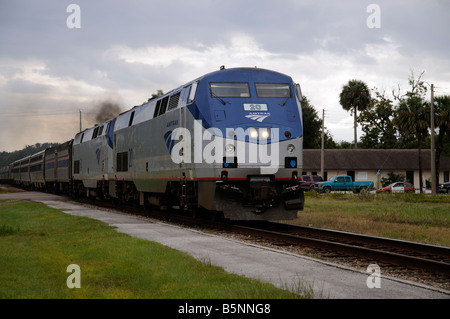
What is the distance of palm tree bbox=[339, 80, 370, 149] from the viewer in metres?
78.2

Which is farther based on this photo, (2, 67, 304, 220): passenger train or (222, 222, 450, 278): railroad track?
(2, 67, 304, 220): passenger train

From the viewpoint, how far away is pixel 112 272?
8508mm

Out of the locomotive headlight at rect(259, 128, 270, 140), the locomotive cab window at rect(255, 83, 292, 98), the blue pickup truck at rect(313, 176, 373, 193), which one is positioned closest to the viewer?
the locomotive headlight at rect(259, 128, 270, 140)

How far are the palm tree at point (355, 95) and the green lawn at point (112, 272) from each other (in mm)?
69079

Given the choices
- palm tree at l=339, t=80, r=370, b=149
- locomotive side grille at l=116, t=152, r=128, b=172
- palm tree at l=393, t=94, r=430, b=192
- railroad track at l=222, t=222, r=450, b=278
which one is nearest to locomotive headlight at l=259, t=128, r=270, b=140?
railroad track at l=222, t=222, r=450, b=278

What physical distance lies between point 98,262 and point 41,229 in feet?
22.8

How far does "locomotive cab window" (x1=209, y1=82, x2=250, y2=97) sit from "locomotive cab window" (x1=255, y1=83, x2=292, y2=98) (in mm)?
355

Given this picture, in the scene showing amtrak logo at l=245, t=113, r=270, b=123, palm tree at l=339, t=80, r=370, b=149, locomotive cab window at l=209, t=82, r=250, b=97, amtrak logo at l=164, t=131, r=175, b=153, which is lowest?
amtrak logo at l=164, t=131, r=175, b=153

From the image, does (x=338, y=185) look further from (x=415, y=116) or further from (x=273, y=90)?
(x=273, y=90)
